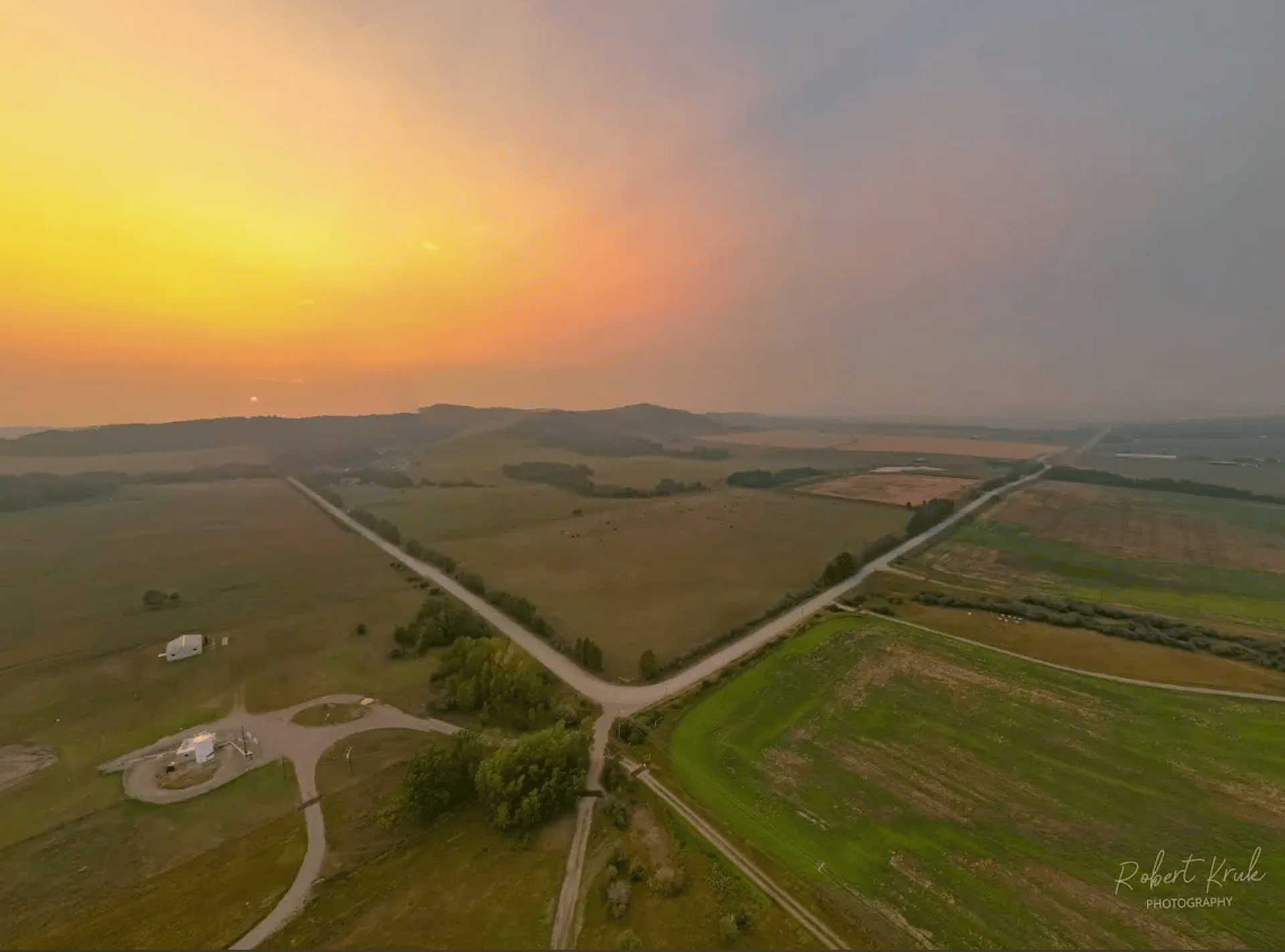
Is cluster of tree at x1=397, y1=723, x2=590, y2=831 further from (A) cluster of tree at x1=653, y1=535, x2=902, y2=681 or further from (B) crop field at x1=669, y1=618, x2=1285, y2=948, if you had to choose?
(A) cluster of tree at x1=653, y1=535, x2=902, y2=681

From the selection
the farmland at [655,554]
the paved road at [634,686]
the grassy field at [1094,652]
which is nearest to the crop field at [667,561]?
the farmland at [655,554]

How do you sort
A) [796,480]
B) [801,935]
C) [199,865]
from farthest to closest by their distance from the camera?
[796,480] < [199,865] < [801,935]

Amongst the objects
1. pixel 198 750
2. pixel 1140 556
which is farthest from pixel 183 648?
pixel 1140 556

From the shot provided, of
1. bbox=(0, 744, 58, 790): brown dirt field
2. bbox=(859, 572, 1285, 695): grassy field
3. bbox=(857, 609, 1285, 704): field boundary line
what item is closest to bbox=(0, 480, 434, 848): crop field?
bbox=(0, 744, 58, 790): brown dirt field

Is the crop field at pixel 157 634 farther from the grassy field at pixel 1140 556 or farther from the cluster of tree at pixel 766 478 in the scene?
the cluster of tree at pixel 766 478

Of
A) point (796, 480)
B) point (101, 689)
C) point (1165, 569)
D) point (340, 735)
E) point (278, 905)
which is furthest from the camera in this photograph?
point (796, 480)

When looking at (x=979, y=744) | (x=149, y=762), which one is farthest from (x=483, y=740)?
(x=979, y=744)

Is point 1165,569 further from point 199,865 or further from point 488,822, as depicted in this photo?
point 199,865
